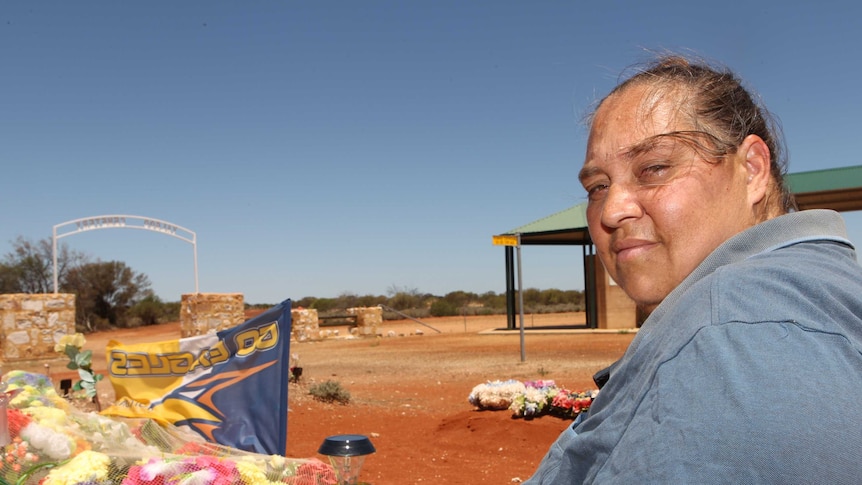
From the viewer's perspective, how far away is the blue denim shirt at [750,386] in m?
0.63

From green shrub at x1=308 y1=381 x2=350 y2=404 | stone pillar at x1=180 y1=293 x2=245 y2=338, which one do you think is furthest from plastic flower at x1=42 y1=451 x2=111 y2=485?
stone pillar at x1=180 y1=293 x2=245 y2=338

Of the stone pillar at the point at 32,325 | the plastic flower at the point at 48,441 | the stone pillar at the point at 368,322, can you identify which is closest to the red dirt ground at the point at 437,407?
the stone pillar at the point at 32,325

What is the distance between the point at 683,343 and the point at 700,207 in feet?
1.48

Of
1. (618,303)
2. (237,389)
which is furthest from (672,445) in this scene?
(618,303)

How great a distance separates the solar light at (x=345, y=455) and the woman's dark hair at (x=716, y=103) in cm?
212

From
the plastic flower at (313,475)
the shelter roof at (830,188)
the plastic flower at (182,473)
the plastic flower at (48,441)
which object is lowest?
the plastic flower at (313,475)

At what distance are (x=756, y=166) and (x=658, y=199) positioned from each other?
0.77 ft

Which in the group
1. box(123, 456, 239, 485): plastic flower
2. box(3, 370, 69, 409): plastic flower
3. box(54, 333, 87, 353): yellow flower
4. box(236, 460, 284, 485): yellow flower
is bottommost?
box(236, 460, 284, 485): yellow flower

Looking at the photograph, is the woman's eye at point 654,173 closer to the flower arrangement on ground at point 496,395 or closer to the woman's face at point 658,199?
the woman's face at point 658,199

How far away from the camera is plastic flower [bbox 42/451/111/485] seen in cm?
216

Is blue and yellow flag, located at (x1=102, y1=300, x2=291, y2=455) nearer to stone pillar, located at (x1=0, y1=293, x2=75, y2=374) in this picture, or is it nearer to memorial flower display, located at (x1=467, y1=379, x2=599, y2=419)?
memorial flower display, located at (x1=467, y1=379, x2=599, y2=419)

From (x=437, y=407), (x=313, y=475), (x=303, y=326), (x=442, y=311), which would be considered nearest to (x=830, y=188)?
(x=437, y=407)

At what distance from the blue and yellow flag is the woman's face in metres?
3.83

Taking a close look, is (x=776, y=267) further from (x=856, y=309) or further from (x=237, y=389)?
(x=237, y=389)
